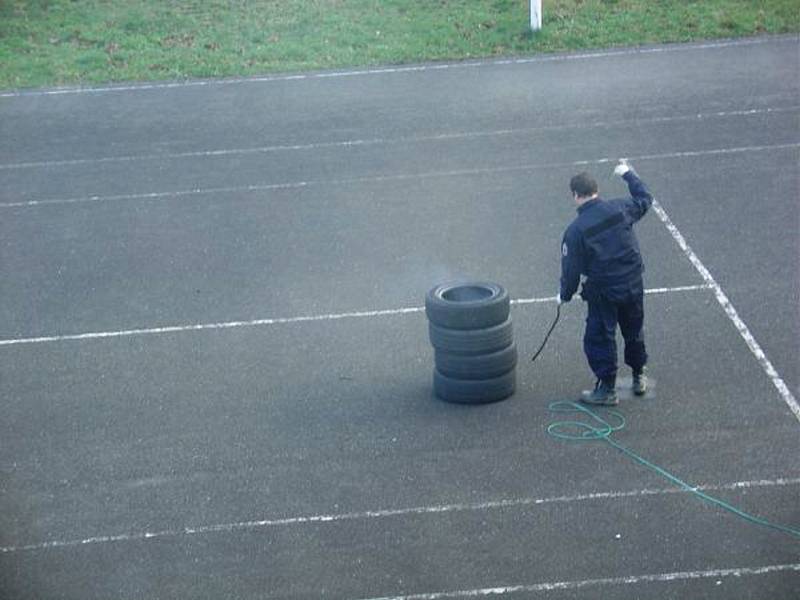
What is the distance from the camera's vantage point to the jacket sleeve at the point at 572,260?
36.4ft

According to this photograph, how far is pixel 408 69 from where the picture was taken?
24.8m

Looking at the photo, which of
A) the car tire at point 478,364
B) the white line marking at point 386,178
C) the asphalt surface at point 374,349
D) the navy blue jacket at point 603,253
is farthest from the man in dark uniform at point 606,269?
the white line marking at point 386,178

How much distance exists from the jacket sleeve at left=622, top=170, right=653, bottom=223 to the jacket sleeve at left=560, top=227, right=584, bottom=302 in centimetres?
51

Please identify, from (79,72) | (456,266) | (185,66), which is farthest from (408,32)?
(456,266)

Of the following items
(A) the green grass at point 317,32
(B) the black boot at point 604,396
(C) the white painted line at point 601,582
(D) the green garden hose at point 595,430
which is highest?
(A) the green grass at point 317,32

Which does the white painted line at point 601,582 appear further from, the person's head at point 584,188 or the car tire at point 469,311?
the person's head at point 584,188

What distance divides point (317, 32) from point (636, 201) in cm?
1728

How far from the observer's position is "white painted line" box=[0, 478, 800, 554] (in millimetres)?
9914

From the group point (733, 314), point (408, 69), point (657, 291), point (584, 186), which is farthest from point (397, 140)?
point (584, 186)

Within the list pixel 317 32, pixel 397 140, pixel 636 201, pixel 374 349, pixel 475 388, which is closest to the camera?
pixel 636 201

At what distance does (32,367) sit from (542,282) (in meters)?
5.33

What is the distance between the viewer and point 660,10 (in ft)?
89.2

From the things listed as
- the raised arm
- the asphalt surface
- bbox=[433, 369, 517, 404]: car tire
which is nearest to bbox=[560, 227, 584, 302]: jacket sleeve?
the raised arm

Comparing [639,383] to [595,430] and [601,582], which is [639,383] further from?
[601,582]
